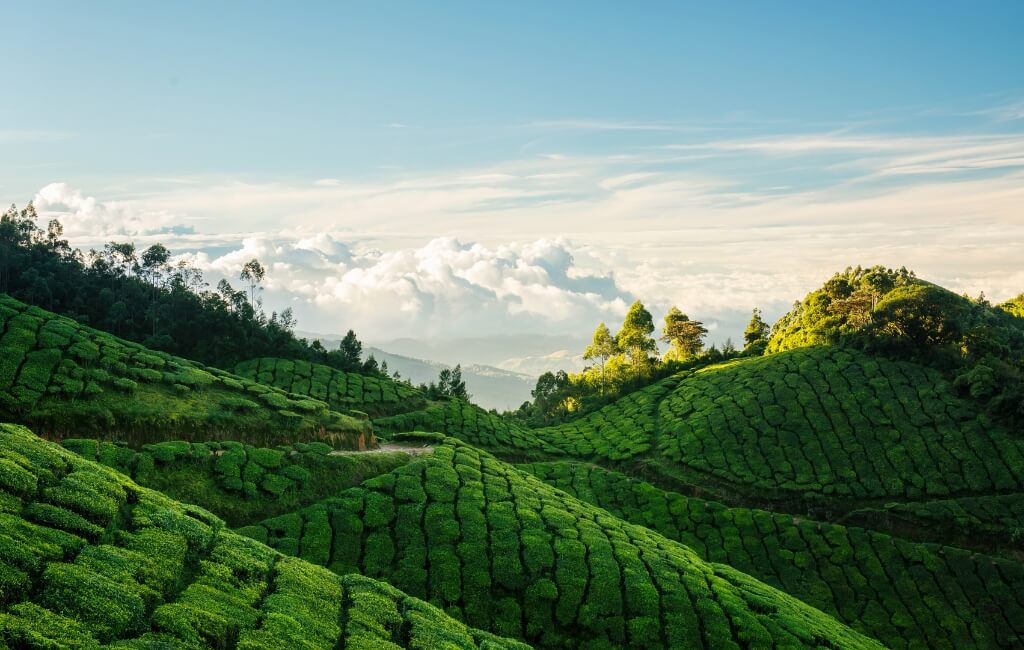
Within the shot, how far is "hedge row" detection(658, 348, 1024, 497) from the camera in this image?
5316cm

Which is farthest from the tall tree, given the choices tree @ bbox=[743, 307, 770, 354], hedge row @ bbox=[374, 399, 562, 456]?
hedge row @ bbox=[374, 399, 562, 456]

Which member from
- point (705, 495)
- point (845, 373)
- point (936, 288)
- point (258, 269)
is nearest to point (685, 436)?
point (705, 495)

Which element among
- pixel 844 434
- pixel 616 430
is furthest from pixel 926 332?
pixel 616 430

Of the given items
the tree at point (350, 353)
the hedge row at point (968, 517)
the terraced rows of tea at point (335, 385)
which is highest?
the tree at point (350, 353)

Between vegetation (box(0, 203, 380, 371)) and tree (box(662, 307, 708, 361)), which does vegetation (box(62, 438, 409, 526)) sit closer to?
vegetation (box(0, 203, 380, 371))

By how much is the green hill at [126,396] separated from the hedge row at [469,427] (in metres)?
16.0

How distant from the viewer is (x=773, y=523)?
47.6 meters

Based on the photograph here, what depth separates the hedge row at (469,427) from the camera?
2468 inches

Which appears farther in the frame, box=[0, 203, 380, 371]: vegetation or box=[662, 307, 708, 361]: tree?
box=[662, 307, 708, 361]: tree

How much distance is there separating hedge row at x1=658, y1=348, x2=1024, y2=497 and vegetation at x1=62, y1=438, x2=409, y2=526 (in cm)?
3644

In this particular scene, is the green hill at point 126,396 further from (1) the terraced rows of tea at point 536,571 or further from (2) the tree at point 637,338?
(2) the tree at point 637,338

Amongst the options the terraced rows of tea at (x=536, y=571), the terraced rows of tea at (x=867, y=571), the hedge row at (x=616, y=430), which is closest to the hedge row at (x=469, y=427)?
the hedge row at (x=616, y=430)

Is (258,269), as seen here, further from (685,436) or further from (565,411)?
(685,436)

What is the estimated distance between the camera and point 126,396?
38.4 metres
